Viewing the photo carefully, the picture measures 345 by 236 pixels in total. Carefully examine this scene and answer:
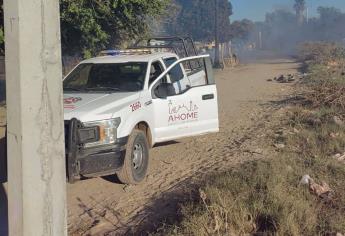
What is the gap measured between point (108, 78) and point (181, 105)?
112 centimetres

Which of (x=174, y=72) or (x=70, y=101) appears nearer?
(x=70, y=101)

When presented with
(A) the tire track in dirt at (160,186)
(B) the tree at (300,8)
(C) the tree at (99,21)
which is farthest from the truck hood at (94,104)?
(B) the tree at (300,8)

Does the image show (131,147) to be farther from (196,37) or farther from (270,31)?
(270,31)

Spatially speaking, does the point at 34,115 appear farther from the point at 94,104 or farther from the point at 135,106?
the point at 135,106

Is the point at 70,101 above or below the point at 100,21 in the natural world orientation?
below

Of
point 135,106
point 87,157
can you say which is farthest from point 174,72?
point 87,157

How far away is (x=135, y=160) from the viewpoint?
6605 mm

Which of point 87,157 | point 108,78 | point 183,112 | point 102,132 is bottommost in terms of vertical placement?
point 87,157

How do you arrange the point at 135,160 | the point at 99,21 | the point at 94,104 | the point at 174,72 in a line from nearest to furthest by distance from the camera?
1. the point at 94,104
2. the point at 135,160
3. the point at 174,72
4. the point at 99,21

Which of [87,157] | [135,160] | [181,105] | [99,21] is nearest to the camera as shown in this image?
[87,157]

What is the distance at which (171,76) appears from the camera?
783 centimetres

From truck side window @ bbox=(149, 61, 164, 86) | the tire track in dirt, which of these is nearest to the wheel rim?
the tire track in dirt

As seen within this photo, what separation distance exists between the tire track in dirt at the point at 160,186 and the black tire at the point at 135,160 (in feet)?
0.40

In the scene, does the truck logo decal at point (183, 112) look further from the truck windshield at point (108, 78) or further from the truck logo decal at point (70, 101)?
the truck logo decal at point (70, 101)
